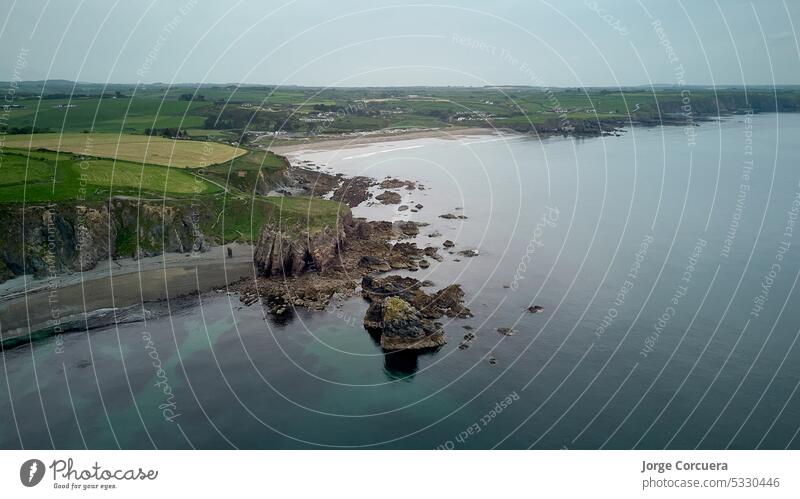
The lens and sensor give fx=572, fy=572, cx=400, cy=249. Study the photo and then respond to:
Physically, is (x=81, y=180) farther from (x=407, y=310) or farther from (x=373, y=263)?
(x=407, y=310)

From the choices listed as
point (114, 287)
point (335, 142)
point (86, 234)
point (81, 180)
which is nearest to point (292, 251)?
point (114, 287)

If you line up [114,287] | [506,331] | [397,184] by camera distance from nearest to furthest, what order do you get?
[506,331] < [114,287] < [397,184]

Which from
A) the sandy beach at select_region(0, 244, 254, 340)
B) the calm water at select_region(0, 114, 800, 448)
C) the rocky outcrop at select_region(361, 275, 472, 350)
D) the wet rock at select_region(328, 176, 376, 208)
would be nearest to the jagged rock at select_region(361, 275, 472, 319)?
the rocky outcrop at select_region(361, 275, 472, 350)

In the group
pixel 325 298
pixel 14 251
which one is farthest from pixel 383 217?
pixel 14 251

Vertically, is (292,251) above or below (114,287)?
above

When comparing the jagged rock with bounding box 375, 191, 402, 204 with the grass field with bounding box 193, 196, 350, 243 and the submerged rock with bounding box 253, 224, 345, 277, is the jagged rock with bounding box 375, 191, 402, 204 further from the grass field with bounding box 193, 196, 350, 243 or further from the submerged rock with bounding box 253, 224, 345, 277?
the submerged rock with bounding box 253, 224, 345, 277

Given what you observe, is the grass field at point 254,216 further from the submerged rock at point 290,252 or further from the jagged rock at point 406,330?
the jagged rock at point 406,330
